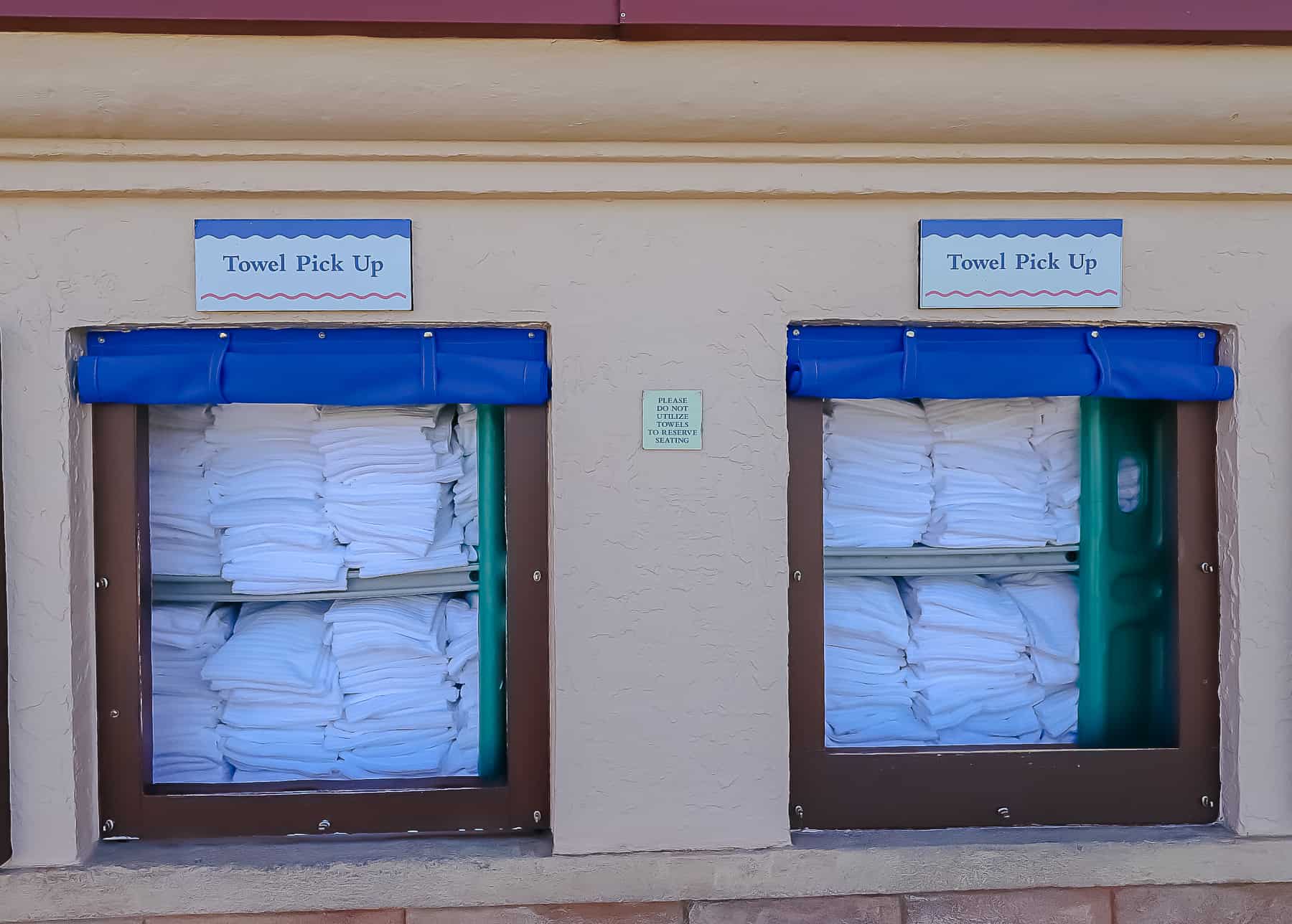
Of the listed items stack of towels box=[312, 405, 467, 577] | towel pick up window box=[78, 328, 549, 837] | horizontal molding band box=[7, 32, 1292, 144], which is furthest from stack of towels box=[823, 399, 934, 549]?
stack of towels box=[312, 405, 467, 577]

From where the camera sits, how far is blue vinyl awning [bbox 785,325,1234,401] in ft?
10.5

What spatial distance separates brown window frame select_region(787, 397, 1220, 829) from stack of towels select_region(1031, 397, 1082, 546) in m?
0.32

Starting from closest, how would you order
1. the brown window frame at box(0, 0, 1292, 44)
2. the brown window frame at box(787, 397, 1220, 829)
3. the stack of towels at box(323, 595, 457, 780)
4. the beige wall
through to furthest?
the brown window frame at box(0, 0, 1292, 44)
the beige wall
the brown window frame at box(787, 397, 1220, 829)
the stack of towels at box(323, 595, 457, 780)

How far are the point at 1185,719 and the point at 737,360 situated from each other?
188cm

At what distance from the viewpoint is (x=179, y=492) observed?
338 centimetres

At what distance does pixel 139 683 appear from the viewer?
3197mm

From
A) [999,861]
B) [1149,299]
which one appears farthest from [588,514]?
[1149,299]

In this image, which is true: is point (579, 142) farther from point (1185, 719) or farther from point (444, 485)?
point (1185, 719)

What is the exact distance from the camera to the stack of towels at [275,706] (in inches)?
133

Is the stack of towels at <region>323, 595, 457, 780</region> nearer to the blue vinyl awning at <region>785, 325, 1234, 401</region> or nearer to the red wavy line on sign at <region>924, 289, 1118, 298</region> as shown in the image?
the blue vinyl awning at <region>785, 325, 1234, 401</region>

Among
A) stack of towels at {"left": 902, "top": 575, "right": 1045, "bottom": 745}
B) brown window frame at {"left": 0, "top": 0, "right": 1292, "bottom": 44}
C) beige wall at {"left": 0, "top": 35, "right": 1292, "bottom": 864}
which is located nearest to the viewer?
brown window frame at {"left": 0, "top": 0, "right": 1292, "bottom": 44}

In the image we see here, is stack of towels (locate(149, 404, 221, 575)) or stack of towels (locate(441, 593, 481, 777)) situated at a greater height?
stack of towels (locate(149, 404, 221, 575))

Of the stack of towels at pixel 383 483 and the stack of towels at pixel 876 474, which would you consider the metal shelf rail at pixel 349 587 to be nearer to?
the stack of towels at pixel 383 483

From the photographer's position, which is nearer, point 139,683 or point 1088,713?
point 139,683
